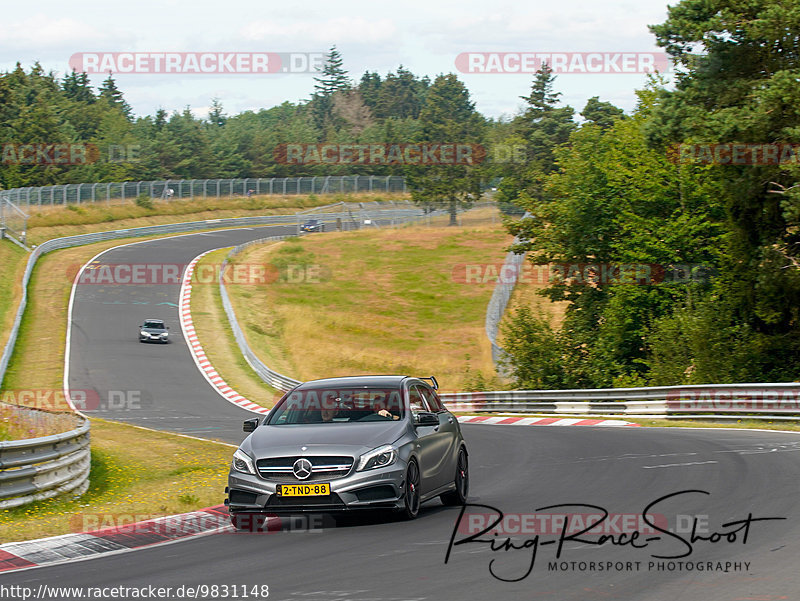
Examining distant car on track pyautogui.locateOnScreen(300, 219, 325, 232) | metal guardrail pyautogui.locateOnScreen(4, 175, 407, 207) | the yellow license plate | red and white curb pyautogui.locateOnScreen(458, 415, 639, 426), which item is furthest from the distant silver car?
distant car on track pyautogui.locateOnScreen(300, 219, 325, 232)

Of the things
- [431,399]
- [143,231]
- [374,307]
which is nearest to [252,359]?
[374,307]

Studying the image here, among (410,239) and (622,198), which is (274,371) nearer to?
(622,198)

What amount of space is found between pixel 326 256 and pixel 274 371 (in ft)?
102

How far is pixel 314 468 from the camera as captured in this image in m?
9.98

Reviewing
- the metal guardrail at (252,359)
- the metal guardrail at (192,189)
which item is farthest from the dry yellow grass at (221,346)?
the metal guardrail at (192,189)

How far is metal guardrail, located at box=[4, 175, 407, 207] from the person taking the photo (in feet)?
239

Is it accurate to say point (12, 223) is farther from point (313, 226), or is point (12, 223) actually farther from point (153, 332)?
point (313, 226)

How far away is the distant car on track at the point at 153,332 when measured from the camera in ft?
153

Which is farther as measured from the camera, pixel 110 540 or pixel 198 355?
pixel 198 355

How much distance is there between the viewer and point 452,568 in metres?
7.90

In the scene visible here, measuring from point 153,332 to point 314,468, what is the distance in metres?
38.4

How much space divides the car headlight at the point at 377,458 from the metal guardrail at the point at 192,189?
206 ft

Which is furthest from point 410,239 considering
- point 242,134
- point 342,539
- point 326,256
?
point 342,539

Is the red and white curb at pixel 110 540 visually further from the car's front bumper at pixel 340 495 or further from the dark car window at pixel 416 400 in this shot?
the dark car window at pixel 416 400
